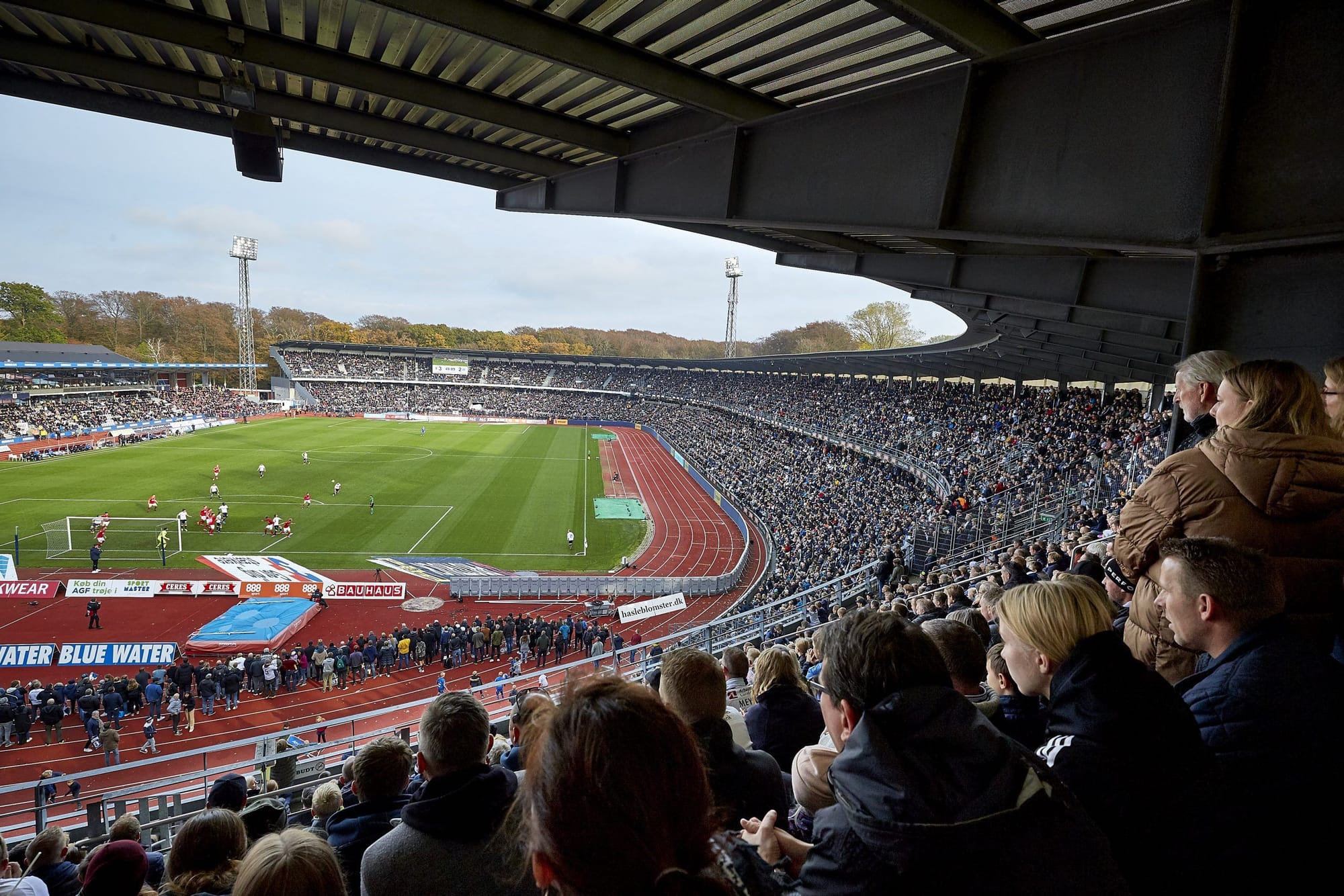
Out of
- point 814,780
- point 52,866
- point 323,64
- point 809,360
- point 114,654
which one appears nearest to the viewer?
point 814,780

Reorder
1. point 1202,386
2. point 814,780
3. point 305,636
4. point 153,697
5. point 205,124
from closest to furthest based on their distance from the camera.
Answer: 1. point 814,780
2. point 1202,386
3. point 205,124
4. point 153,697
5. point 305,636

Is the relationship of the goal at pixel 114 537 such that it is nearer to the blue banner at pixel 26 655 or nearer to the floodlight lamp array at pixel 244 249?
the blue banner at pixel 26 655

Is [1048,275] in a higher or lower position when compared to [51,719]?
higher

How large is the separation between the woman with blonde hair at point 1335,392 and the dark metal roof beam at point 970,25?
2295 millimetres

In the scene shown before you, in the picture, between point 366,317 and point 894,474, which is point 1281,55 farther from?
point 366,317

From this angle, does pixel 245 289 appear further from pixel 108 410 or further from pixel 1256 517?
pixel 1256 517

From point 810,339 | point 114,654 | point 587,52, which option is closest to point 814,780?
point 587,52

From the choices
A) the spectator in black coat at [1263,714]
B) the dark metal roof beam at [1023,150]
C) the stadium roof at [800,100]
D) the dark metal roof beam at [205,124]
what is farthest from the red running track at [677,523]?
the spectator in black coat at [1263,714]

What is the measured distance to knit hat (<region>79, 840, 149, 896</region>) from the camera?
8.01 ft

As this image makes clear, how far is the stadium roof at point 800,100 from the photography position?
3.15 metres

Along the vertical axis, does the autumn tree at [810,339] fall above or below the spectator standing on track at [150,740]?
above

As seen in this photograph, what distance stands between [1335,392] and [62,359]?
89972 millimetres

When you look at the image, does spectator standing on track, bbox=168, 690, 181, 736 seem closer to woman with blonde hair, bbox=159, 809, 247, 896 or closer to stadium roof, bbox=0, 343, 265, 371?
woman with blonde hair, bbox=159, 809, 247, 896

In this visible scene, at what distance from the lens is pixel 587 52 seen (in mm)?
4141
